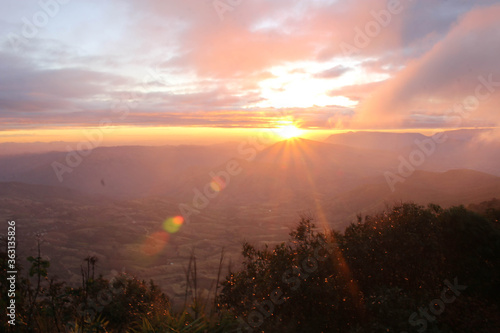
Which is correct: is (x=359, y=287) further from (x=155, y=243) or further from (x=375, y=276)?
(x=155, y=243)

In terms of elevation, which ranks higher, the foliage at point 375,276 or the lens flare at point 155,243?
the foliage at point 375,276

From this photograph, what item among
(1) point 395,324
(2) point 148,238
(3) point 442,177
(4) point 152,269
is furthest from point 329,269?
(3) point 442,177

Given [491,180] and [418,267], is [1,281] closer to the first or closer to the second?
[418,267]

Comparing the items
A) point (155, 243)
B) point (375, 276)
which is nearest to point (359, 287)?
point (375, 276)

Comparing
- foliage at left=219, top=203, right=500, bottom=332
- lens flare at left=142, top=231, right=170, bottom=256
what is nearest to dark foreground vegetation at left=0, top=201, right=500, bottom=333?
foliage at left=219, top=203, right=500, bottom=332

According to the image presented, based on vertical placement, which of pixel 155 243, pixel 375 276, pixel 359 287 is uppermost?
pixel 375 276

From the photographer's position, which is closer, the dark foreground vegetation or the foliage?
the dark foreground vegetation

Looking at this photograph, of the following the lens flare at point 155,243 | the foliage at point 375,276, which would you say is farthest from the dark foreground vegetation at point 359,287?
the lens flare at point 155,243

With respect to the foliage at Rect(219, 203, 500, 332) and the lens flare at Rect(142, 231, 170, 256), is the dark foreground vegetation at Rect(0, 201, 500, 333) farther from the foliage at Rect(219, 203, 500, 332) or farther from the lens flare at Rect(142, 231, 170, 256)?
the lens flare at Rect(142, 231, 170, 256)

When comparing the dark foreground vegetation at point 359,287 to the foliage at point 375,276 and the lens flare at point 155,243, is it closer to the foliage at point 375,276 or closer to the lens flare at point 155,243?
the foliage at point 375,276
